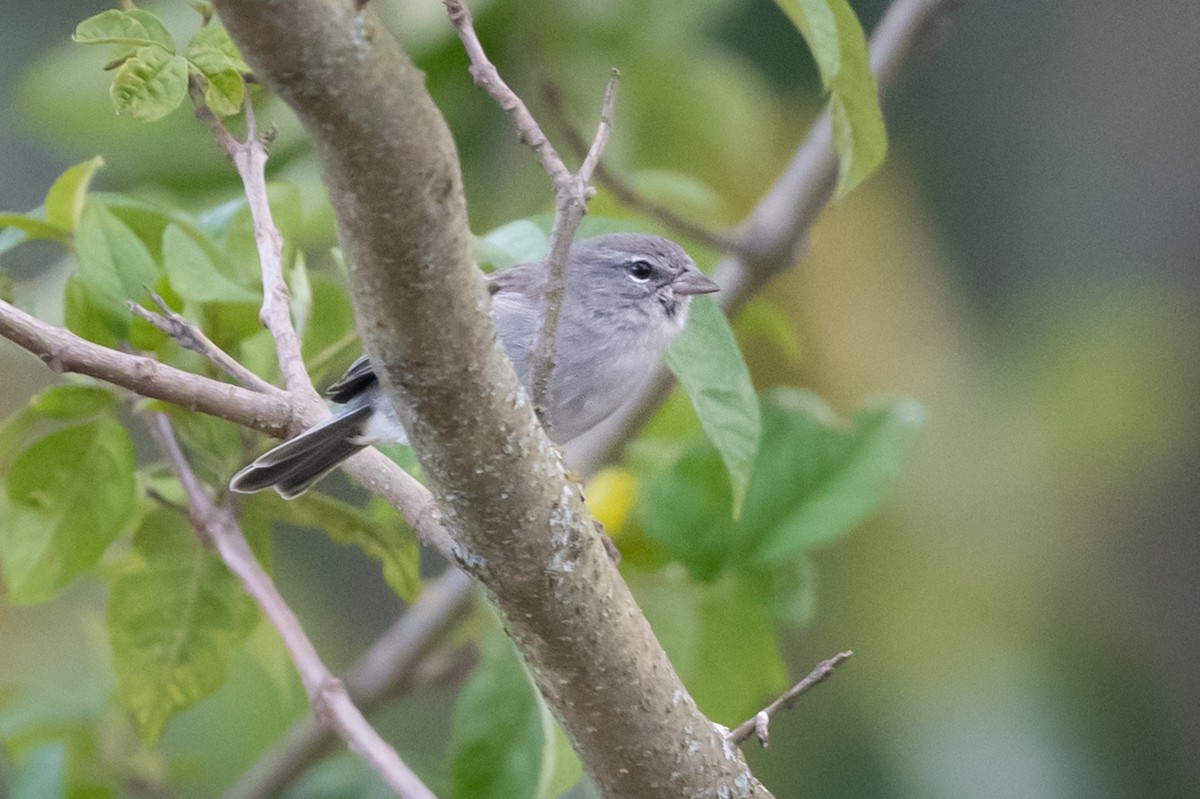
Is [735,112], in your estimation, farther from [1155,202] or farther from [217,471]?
[1155,202]

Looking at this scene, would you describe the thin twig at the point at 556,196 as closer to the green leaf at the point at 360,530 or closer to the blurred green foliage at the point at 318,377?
the blurred green foliage at the point at 318,377

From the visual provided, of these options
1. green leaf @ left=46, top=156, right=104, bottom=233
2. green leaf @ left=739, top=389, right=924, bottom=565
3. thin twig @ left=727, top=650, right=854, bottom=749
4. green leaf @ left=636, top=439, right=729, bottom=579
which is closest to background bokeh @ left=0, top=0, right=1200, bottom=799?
green leaf @ left=739, top=389, right=924, bottom=565

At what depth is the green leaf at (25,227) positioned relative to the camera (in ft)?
6.86

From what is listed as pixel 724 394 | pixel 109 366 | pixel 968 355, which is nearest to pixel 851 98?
pixel 724 394

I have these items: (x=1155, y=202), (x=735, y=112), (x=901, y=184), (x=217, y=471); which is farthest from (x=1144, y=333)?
(x=217, y=471)

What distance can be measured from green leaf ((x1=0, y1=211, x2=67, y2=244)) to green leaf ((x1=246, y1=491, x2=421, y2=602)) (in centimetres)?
56

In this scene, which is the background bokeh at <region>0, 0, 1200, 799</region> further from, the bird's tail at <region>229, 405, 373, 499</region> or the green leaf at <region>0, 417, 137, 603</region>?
the bird's tail at <region>229, 405, 373, 499</region>

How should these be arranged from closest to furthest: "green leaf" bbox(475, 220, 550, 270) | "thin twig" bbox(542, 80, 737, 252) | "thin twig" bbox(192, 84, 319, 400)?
"thin twig" bbox(192, 84, 319, 400) → "green leaf" bbox(475, 220, 550, 270) → "thin twig" bbox(542, 80, 737, 252)

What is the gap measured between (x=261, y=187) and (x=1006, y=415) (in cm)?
328

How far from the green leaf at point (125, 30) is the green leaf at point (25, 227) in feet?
1.91

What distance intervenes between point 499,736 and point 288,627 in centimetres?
56

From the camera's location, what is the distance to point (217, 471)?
2.28m

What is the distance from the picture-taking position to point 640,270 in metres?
2.89

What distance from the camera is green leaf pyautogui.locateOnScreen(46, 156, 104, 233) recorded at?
2127 mm
